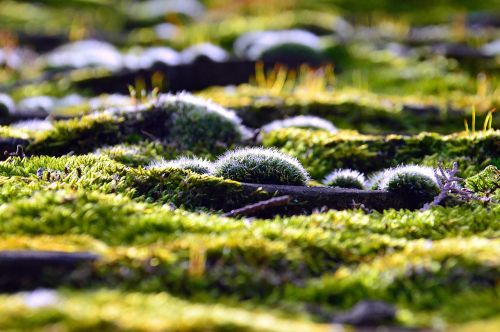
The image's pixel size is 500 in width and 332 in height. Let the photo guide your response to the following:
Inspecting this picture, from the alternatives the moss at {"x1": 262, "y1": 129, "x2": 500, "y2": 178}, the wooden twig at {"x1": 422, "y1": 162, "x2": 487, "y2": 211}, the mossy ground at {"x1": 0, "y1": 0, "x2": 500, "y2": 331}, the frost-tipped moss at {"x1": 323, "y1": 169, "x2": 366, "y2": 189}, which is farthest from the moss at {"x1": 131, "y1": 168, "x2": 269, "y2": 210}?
the moss at {"x1": 262, "y1": 129, "x2": 500, "y2": 178}

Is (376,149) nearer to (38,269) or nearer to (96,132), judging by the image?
(96,132)

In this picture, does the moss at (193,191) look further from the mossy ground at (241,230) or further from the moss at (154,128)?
the moss at (154,128)

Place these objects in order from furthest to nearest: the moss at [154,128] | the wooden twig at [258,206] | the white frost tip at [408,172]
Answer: the moss at [154,128]
the white frost tip at [408,172]
the wooden twig at [258,206]

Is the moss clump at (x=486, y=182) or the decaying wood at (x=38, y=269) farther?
the moss clump at (x=486, y=182)

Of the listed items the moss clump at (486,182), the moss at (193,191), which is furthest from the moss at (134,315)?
the moss clump at (486,182)

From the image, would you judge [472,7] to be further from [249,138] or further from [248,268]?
[248,268]

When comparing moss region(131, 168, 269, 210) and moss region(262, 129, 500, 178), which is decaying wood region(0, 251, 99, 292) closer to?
moss region(131, 168, 269, 210)

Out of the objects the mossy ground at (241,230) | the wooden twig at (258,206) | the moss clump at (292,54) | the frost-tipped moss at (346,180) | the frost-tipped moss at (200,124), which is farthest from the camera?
the moss clump at (292,54)

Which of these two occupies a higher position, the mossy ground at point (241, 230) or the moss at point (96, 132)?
the moss at point (96, 132)

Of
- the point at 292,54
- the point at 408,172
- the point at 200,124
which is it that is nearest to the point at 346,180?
the point at 408,172
